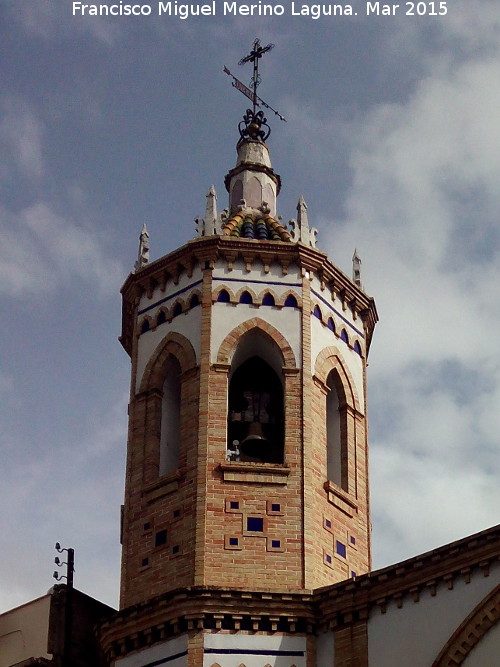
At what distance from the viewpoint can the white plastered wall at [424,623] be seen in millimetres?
22844

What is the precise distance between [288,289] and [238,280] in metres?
0.90

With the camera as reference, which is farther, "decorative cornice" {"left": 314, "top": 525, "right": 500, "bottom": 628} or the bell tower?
the bell tower

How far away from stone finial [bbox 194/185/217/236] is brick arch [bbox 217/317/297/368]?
80.6 inches

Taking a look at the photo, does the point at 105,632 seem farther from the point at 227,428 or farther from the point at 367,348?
the point at 367,348

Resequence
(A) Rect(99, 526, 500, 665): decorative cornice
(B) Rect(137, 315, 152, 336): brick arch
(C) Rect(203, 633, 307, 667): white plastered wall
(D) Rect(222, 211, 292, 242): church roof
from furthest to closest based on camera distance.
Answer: (D) Rect(222, 211, 292, 242): church roof → (B) Rect(137, 315, 152, 336): brick arch → (C) Rect(203, 633, 307, 667): white plastered wall → (A) Rect(99, 526, 500, 665): decorative cornice

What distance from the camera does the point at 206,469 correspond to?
25.8 metres

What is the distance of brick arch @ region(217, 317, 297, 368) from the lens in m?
27.2

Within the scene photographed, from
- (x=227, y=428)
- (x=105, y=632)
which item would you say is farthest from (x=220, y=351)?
(x=105, y=632)

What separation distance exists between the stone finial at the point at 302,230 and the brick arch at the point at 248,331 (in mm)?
1977

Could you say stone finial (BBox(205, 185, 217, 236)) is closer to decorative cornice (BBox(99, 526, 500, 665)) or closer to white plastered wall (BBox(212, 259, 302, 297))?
white plastered wall (BBox(212, 259, 302, 297))

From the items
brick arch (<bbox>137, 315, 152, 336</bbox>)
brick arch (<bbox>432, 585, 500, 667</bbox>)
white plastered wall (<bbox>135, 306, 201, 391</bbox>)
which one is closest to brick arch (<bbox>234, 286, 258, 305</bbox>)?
white plastered wall (<bbox>135, 306, 201, 391</bbox>)

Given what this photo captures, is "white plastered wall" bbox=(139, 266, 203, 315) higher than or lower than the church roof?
lower

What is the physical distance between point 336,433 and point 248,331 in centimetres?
241

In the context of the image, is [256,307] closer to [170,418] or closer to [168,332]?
[168,332]
